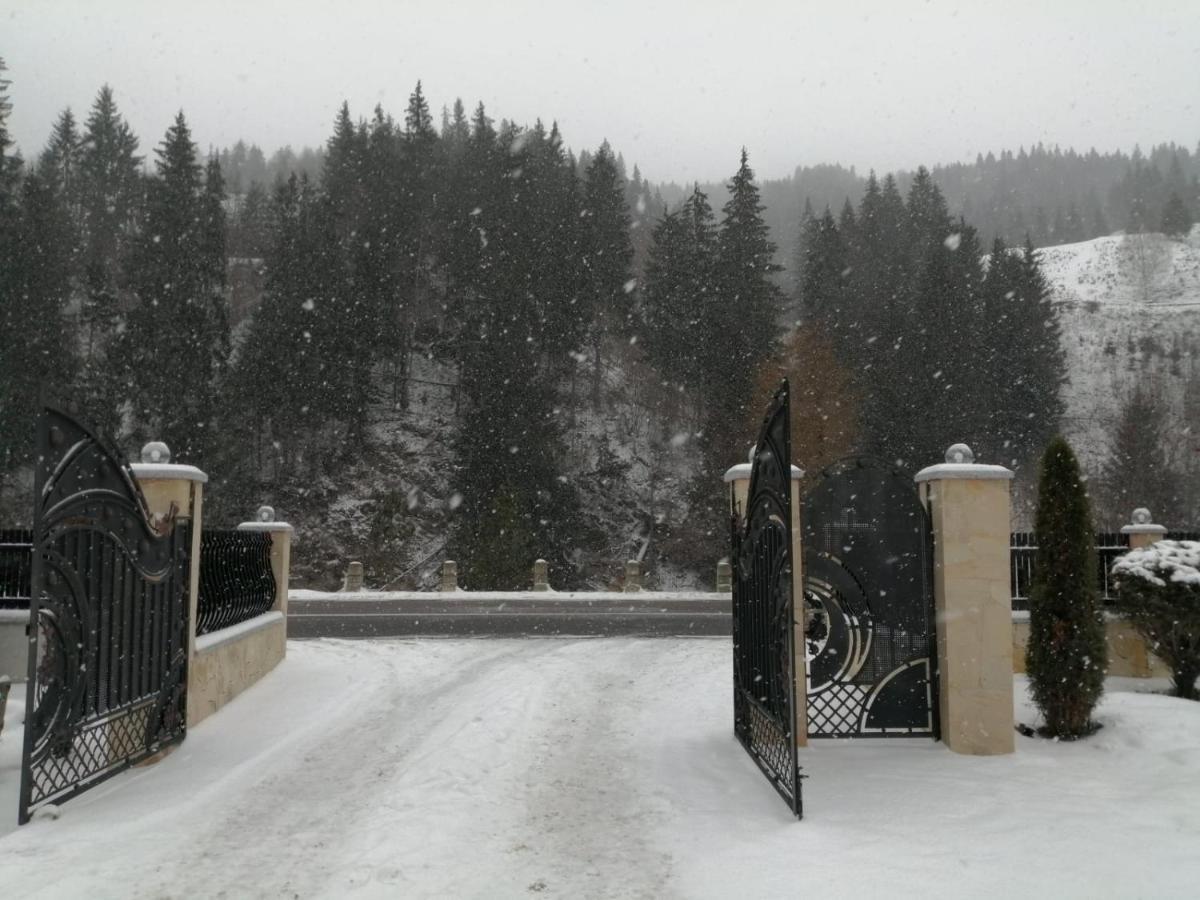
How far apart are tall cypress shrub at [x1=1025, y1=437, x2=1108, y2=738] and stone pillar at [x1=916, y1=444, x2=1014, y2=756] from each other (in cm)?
59

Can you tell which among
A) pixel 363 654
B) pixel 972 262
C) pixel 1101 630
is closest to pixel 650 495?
pixel 972 262

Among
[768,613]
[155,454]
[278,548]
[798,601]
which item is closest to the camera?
[768,613]

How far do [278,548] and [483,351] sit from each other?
24.2m

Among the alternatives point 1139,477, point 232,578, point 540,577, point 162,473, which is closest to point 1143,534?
point 232,578

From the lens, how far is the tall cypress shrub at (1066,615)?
6.57 meters

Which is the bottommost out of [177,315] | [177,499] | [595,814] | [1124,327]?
[595,814]

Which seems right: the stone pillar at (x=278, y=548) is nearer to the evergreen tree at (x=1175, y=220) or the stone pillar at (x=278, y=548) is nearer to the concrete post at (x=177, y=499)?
the concrete post at (x=177, y=499)

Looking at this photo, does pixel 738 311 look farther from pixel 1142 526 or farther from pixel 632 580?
pixel 1142 526

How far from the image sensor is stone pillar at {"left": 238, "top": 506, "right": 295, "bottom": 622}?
34.6 ft

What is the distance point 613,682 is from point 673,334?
29217 millimetres

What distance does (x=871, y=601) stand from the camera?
698 centimetres

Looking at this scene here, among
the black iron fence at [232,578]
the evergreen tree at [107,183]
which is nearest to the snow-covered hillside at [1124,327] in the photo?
the black iron fence at [232,578]

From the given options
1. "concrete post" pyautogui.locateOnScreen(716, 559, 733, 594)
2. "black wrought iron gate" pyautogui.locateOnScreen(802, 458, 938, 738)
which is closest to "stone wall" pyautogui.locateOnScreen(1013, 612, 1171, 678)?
"black wrought iron gate" pyautogui.locateOnScreen(802, 458, 938, 738)

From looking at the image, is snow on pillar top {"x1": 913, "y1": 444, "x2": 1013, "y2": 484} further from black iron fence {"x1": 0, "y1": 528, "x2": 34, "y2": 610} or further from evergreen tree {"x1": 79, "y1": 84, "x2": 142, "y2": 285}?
evergreen tree {"x1": 79, "y1": 84, "x2": 142, "y2": 285}
